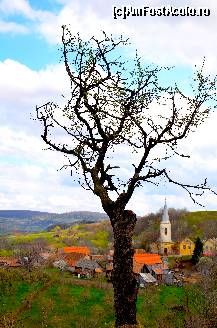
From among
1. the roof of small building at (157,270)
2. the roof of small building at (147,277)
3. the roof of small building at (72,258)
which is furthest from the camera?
the roof of small building at (72,258)

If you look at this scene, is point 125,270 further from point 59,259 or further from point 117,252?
point 59,259

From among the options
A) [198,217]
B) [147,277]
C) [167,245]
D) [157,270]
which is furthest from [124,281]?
[198,217]

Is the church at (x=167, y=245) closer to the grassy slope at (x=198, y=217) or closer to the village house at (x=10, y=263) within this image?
the grassy slope at (x=198, y=217)

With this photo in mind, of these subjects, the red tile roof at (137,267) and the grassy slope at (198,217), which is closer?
the red tile roof at (137,267)

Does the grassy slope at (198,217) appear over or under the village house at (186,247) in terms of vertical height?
over

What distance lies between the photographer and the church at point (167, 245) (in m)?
93.5

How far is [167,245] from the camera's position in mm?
98938

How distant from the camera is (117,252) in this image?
29.8ft

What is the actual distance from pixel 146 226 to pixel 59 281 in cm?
6194

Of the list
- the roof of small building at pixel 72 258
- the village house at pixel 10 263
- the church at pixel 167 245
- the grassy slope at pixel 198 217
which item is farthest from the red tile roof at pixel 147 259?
the grassy slope at pixel 198 217

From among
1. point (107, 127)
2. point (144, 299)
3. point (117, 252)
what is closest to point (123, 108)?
point (107, 127)

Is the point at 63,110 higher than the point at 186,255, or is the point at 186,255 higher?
the point at 63,110

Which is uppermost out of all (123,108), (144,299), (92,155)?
(123,108)

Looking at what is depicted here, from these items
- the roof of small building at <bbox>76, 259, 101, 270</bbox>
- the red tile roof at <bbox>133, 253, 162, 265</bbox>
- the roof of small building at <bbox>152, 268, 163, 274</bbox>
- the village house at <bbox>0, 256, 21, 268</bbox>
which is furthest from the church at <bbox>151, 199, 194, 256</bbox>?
the village house at <bbox>0, 256, 21, 268</bbox>
